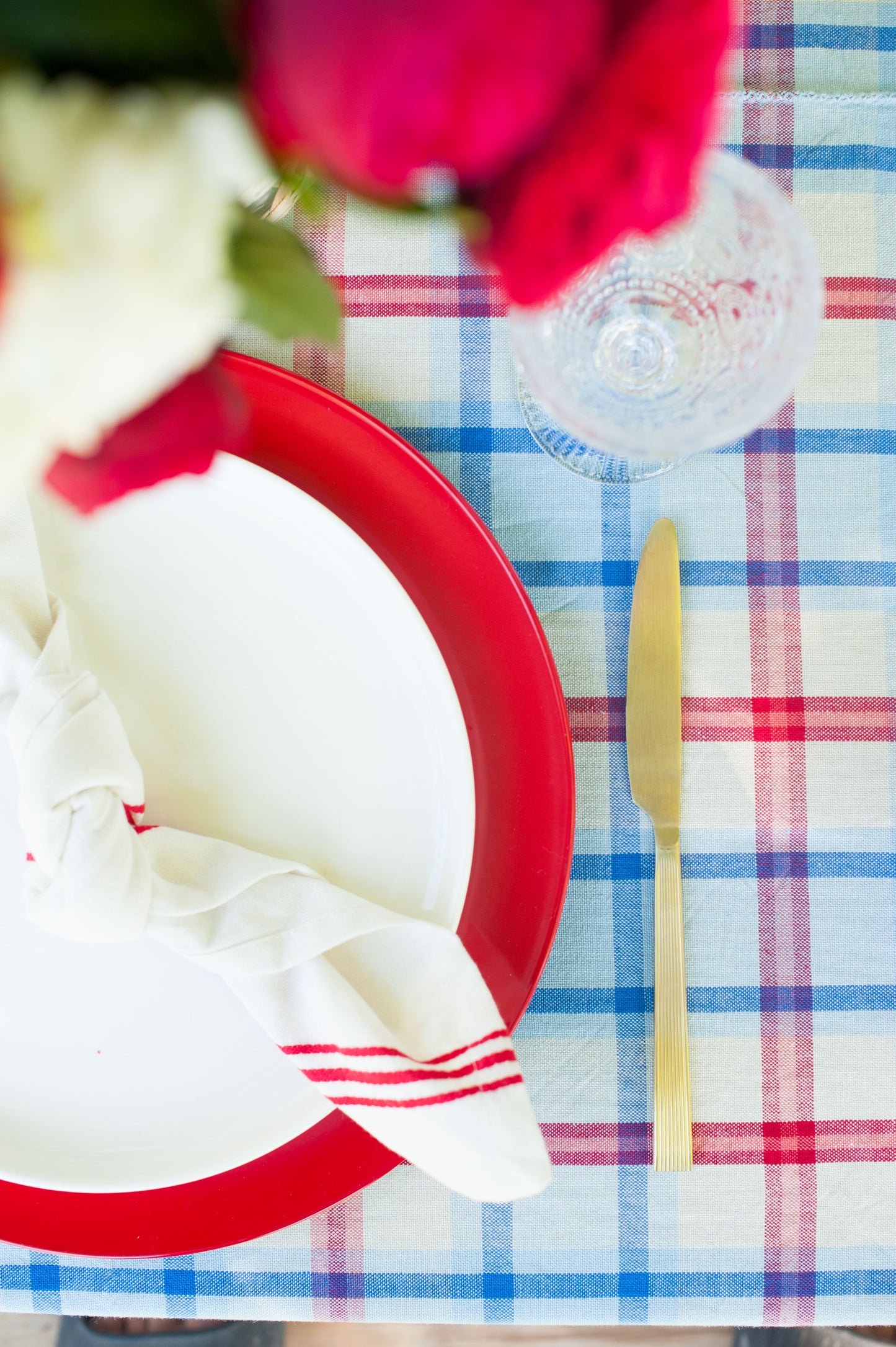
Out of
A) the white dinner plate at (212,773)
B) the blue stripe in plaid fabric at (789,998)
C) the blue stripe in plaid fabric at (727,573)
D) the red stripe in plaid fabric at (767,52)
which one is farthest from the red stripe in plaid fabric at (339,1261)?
the red stripe in plaid fabric at (767,52)

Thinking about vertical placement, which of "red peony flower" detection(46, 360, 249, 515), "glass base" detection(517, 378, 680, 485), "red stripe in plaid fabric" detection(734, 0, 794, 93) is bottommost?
"red peony flower" detection(46, 360, 249, 515)

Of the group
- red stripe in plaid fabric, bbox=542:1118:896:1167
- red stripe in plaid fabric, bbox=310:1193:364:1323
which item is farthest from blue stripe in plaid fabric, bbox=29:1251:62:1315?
red stripe in plaid fabric, bbox=542:1118:896:1167

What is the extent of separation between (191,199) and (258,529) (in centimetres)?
36

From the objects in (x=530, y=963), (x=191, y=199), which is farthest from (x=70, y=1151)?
(x=191, y=199)

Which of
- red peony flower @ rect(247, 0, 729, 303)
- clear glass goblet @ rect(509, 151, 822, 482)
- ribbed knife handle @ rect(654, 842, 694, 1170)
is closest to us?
red peony flower @ rect(247, 0, 729, 303)

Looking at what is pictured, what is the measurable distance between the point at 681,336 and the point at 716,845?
279 mm

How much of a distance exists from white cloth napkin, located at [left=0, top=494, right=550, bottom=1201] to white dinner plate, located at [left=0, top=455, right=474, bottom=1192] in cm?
3

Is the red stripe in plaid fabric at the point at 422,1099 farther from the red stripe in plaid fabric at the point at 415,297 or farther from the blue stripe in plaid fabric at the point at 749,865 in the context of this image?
the red stripe in plaid fabric at the point at 415,297

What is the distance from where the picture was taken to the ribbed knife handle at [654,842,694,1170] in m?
0.54

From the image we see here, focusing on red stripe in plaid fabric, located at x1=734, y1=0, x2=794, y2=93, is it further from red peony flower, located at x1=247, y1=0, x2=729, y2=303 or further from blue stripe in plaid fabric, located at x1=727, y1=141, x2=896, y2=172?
red peony flower, located at x1=247, y1=0, x2=729, y2=303

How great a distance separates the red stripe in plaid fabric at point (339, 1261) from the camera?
565 millimetres

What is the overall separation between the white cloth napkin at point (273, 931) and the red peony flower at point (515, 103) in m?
0.34

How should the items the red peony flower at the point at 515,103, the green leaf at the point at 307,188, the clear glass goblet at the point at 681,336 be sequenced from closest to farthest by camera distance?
1. the red peony flower at the point at 515,103
2. the green leaf at the point at 307,188
3. the clear glass goblet at the point at 681,336

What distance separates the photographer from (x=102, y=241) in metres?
0.14
